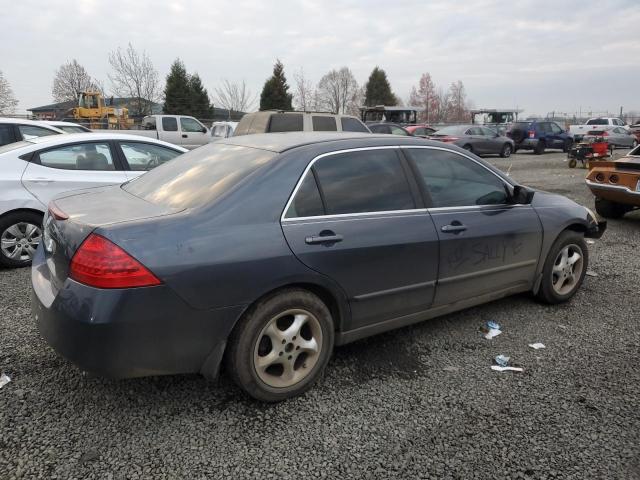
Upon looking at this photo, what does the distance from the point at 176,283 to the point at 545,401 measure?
7.47 ft

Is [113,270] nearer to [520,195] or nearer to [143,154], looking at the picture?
[520,195]

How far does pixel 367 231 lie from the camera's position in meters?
3.06

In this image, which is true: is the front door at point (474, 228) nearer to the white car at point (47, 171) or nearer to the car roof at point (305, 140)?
the car roof at point (305, 140)

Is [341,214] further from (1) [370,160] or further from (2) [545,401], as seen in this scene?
(2) [545,401]

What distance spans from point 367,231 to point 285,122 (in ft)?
29.2

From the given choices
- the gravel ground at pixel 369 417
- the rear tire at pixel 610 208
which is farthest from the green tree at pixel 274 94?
the gravel ground at pixel 369 417

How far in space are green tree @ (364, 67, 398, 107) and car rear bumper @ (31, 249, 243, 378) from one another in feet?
204

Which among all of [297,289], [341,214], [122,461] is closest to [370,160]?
[341,214]

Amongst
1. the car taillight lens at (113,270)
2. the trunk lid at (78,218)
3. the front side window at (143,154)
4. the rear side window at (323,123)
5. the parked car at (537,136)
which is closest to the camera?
the car taillight lens at (113,270)

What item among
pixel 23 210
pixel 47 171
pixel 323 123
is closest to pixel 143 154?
pixel 47 171

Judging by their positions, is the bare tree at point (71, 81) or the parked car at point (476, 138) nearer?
the parked car at point (476, 138)

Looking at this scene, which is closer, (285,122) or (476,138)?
(285,122)

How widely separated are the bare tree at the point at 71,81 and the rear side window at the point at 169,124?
33981mm

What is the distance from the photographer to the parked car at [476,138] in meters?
20.4
